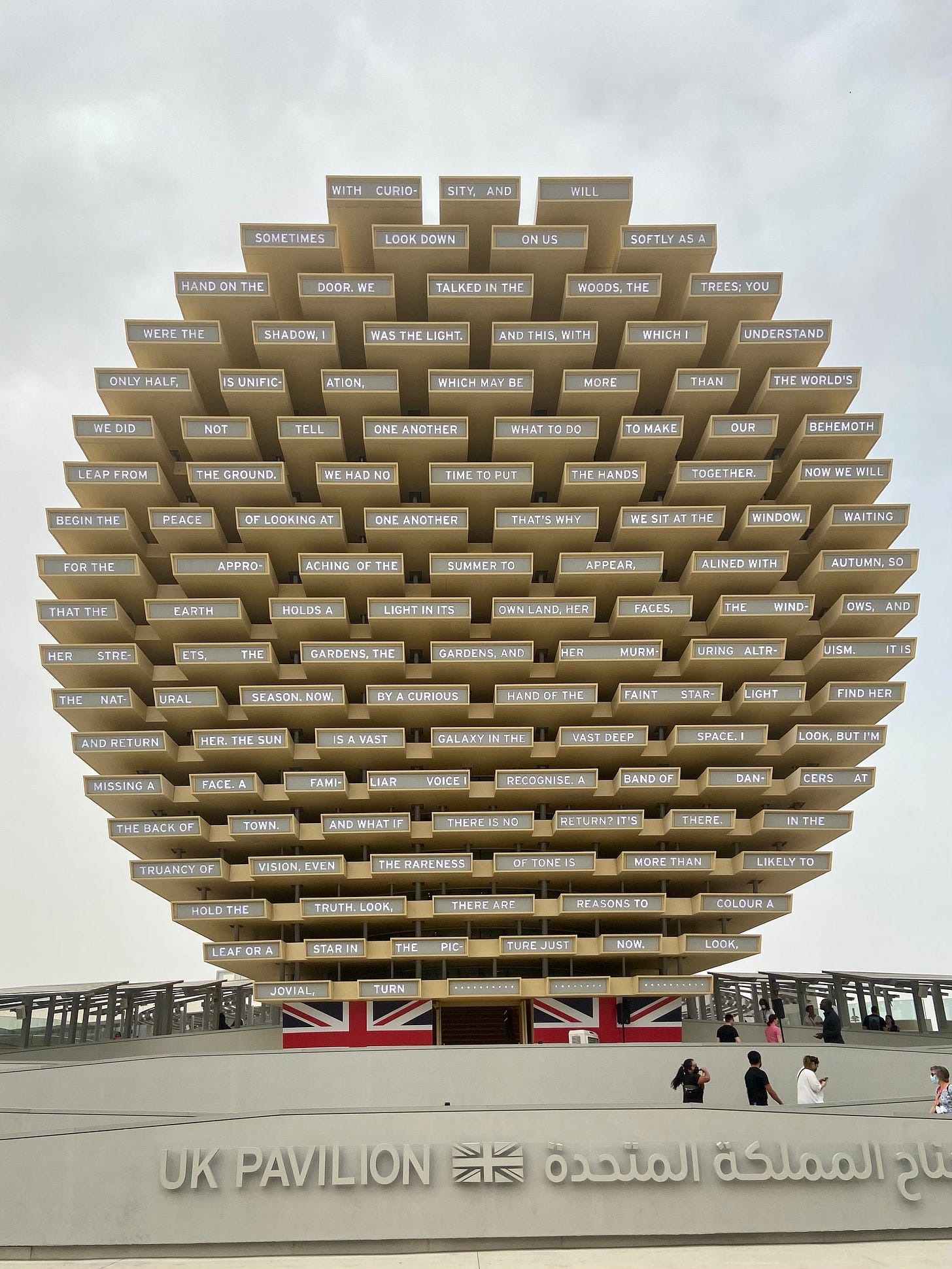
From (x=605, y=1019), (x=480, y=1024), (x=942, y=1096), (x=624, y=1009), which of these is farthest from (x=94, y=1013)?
(x=942, y=1096)

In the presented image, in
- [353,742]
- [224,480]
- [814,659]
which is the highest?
[224,480]

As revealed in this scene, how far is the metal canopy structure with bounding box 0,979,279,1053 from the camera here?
22.3 metres

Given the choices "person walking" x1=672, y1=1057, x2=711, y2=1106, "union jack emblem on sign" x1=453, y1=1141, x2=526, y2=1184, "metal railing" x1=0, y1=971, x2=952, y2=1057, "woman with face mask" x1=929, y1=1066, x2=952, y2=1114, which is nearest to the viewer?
"union jack emblem on sign" x1=453, y1=1141, x2=526, y2=1184

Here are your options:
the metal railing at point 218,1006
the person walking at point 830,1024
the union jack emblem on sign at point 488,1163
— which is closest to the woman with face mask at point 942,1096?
the union jack emblem on sign at point 488,1163

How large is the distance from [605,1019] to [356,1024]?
549 centimetres

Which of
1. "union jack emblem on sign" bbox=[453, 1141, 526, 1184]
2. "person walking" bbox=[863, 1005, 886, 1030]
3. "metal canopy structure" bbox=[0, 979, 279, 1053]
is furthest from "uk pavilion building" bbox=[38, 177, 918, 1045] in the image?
"union jack emblem on sign" bbox=[453, 1141, 526, 1184]

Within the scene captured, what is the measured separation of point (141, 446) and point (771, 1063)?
17931 mm

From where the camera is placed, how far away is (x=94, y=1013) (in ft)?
88.1

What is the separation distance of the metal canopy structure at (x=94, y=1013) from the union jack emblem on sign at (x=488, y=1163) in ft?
41.0

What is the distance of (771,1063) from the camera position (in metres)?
17.7

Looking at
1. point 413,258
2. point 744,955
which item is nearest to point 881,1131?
point 744,955

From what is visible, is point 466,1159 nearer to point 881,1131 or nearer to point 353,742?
point 881,1131

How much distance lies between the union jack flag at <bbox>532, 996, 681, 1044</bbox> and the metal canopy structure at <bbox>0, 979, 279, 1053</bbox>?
823 centimetres

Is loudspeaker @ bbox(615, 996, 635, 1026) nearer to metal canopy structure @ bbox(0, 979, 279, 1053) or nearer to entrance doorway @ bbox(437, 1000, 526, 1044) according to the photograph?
entrance doorway @ bbox(437, 1000, 526, 1044)
